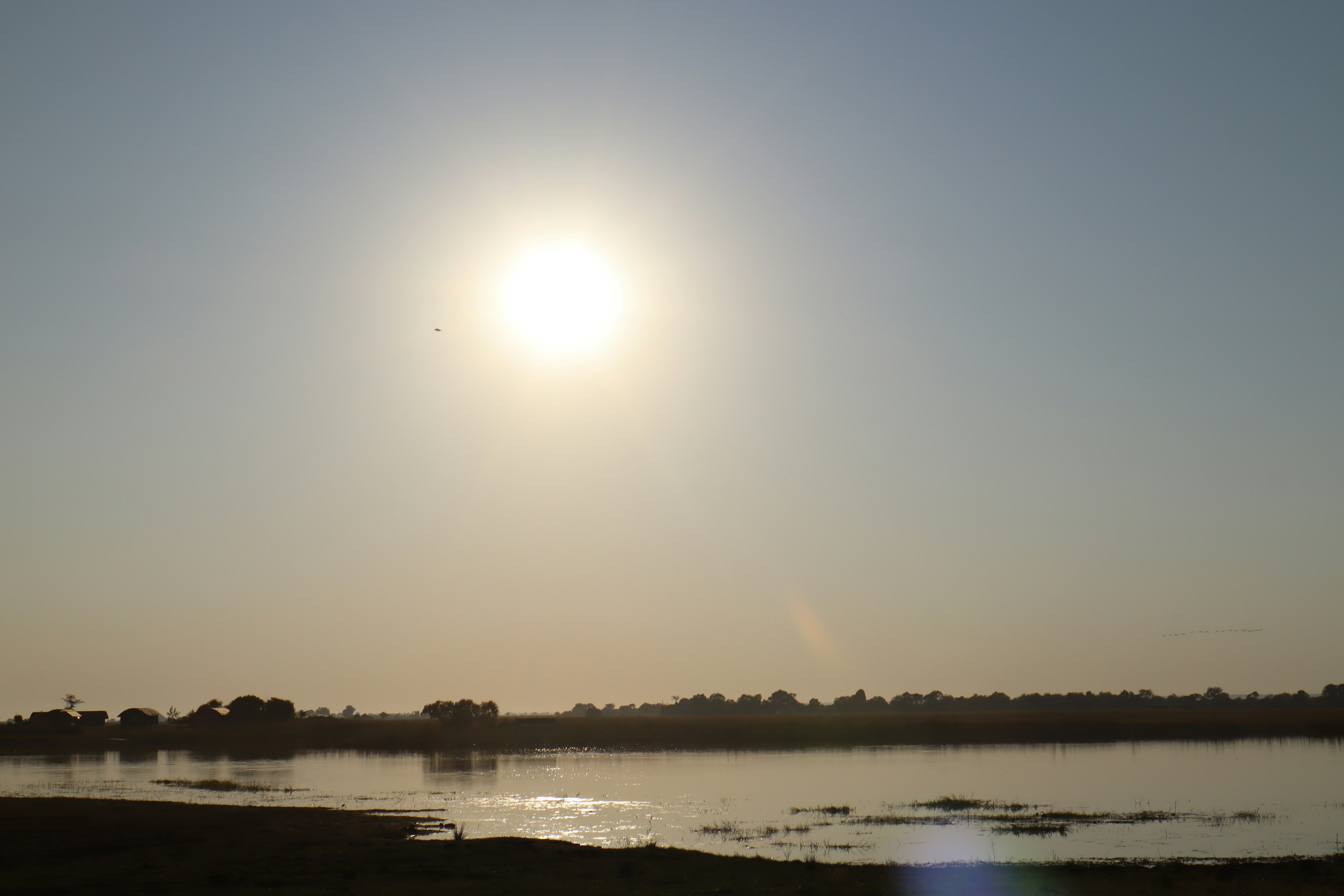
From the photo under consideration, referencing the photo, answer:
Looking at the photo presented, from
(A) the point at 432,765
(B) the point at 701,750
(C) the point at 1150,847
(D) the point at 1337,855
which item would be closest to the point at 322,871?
(C) the point at 1150,847

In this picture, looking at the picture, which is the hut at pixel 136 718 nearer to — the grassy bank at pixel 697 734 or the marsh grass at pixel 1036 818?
the grassy bank at pixel 697 734

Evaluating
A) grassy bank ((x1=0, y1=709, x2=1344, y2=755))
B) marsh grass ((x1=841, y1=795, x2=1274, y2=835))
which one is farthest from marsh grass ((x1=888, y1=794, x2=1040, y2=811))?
grassy bank ((x1=0, y1=709, x2=1344, y2=755))

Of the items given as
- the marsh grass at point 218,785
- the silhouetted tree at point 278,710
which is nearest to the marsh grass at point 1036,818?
the marsh grass at point 218,785

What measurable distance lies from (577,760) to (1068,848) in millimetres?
59391

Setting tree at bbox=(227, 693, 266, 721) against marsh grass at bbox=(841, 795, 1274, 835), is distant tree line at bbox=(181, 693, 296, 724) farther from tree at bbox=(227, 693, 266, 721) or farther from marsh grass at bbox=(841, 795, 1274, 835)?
marsh grass at bbox=(841, 795, 1274, 835)

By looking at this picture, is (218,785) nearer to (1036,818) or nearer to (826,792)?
(826,792)

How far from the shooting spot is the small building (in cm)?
14162

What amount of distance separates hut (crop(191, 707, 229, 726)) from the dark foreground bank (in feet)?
387

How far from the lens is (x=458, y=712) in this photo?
126 m

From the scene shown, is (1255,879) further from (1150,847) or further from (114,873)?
(114,873)

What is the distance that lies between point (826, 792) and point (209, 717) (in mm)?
117770

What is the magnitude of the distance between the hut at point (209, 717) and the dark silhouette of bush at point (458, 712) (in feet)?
116

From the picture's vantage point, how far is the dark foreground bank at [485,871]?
25047 mm

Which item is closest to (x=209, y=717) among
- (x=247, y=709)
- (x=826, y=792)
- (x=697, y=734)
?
(x=247, y=709)
